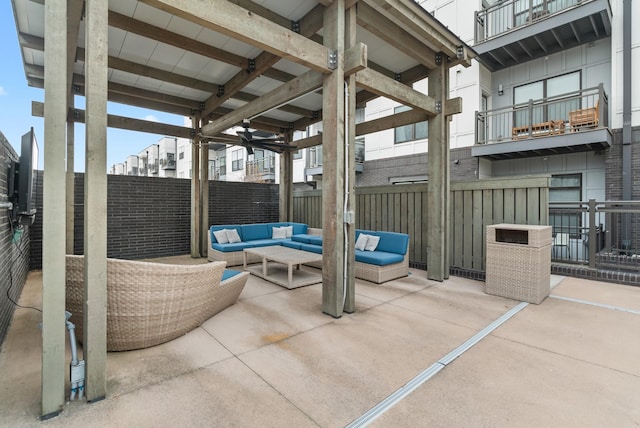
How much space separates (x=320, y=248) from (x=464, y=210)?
2825 mm

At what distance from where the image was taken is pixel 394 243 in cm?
555

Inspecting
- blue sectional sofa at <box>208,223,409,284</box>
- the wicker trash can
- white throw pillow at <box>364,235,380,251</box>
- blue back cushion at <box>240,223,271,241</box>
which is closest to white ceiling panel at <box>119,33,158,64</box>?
blue sectional sofa at <box>208,223,409,284</box>

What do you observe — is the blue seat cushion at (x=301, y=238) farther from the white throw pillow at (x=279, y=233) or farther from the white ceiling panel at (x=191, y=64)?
the white ceiling panel at (x=191, y=64)

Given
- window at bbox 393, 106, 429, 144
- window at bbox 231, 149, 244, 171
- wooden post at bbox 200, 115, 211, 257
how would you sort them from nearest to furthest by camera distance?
wooden post at bbox 200, 115, 211, 257 → window at bbox 393, 106, 429, 144 → window at bbox 231, 149, 244, 171

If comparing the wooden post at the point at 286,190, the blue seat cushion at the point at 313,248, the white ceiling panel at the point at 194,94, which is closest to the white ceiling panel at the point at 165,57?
the white ceiling panel at the point at 194,94

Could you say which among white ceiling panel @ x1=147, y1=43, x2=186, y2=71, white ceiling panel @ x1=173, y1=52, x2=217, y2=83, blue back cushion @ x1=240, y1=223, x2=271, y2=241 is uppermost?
white ceiling panel @ x1=173, y1=52, x2=217, y2=83

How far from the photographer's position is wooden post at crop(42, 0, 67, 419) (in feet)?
6.02

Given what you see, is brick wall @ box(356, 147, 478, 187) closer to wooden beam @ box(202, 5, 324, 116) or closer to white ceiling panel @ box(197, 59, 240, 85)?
wooden beam @ box(202, 5, 324, 116)

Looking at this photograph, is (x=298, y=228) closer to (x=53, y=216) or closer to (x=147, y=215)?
(x=147, y=215)

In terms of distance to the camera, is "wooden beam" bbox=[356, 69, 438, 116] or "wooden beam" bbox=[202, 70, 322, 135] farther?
"wooden beam" bbox=[356, 69, 438, 116]

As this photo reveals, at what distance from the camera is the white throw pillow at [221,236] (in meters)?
6.73

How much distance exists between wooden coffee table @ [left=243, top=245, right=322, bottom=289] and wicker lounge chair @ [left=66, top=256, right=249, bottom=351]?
186 centimetres

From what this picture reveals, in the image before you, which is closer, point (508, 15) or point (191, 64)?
point (191, 64)

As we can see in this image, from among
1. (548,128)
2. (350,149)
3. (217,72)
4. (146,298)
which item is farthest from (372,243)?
(548,128)
